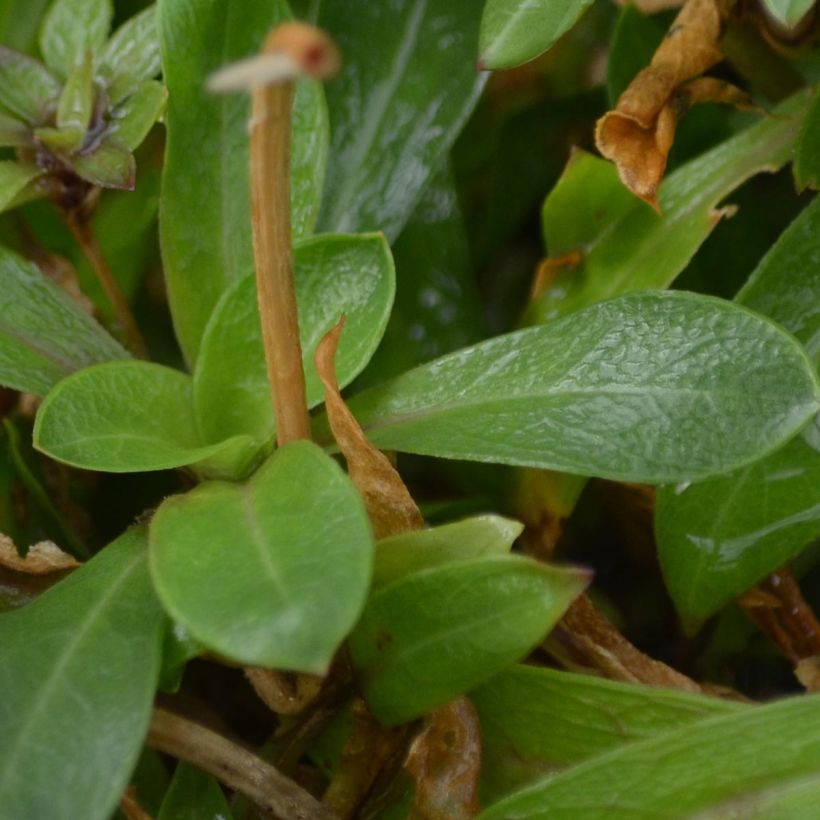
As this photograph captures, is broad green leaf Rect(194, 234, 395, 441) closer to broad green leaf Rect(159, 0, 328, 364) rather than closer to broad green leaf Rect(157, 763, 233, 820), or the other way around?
broad green leaf Rect(159, 0, 328, 364)

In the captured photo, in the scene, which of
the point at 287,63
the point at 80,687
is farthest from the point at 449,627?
the point at 287,63

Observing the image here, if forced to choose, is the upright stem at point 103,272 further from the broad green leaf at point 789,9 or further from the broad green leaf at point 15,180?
the broad green leaf at point 789,9

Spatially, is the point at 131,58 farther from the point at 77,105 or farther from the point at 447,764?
the point at 447,764

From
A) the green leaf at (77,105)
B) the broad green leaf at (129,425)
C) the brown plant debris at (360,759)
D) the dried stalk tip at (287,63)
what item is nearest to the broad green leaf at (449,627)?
the brown plant debris at (360,759)

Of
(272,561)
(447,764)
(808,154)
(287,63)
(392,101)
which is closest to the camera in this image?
(287,63)

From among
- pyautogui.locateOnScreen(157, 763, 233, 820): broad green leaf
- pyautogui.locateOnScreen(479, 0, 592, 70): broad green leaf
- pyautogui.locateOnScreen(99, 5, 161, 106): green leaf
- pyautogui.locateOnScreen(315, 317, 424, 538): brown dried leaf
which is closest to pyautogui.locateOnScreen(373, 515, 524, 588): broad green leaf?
pyautogui.locateOnScreen(315, 317, 424, 538): brown dried leaf

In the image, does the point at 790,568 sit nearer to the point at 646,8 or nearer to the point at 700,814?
the point at 700,814

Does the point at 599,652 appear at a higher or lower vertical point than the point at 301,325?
lower
